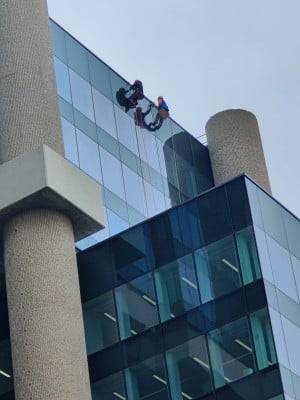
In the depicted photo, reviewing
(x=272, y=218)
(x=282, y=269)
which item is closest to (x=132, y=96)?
(x=272, y=218)

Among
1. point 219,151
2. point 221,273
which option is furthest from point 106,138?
point 221,273

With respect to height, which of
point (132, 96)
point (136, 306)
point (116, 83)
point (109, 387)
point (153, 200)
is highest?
point (116, 83)

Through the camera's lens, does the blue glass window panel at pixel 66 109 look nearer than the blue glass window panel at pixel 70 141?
No

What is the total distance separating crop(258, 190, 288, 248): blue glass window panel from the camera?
52.2m

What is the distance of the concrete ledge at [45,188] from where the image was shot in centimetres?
5141

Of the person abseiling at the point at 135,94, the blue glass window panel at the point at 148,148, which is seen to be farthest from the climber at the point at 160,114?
the person abseiling at the point at 135,94

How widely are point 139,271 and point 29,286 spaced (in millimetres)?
5383

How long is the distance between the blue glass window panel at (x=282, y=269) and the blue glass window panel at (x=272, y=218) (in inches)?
14.4

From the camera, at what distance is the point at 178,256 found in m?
52.6

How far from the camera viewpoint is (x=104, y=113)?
6425cm

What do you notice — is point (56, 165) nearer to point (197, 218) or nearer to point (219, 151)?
point (197, 218)

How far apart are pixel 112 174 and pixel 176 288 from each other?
11742 millimetres

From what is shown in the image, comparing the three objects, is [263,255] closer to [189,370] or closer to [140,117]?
[189,370]

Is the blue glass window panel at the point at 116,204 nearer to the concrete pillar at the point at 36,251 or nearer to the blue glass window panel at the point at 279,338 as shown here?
the concrete pillar at the point at 36,251
